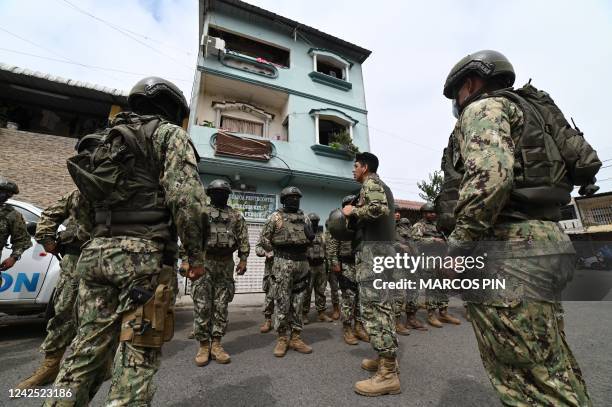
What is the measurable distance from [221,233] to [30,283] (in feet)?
8.79

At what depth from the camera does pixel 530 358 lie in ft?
3.76

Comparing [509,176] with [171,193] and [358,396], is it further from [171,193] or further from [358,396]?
[358,396]

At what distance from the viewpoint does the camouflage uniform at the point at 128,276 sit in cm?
130

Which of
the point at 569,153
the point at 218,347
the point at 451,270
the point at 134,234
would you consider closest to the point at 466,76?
the point at 569,153

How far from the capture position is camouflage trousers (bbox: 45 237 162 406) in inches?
50.6

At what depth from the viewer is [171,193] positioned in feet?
4.84

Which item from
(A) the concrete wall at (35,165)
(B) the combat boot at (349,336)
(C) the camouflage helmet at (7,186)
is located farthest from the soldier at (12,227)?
(A) the concrete wall at (35,165)

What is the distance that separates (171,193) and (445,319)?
5354 mm

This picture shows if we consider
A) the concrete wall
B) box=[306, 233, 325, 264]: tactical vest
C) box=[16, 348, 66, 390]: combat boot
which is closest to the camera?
box=[16, 348, 66, 390]: combat boot

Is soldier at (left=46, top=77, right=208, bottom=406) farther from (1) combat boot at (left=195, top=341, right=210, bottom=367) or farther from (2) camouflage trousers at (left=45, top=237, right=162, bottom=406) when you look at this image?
(1) combat boot at (left=195, top=341, right=210, bottom=367)

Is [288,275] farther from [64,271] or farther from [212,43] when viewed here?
[212,43]

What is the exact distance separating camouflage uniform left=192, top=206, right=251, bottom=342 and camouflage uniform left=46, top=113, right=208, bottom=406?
5.04 ft

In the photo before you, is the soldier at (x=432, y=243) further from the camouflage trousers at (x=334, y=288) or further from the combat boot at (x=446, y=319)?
the camouflage trousers at (x=334, y=288)

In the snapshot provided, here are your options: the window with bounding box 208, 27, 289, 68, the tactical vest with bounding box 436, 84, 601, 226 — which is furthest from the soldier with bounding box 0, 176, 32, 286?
the window with bounding box 208, 27, 289, 68
